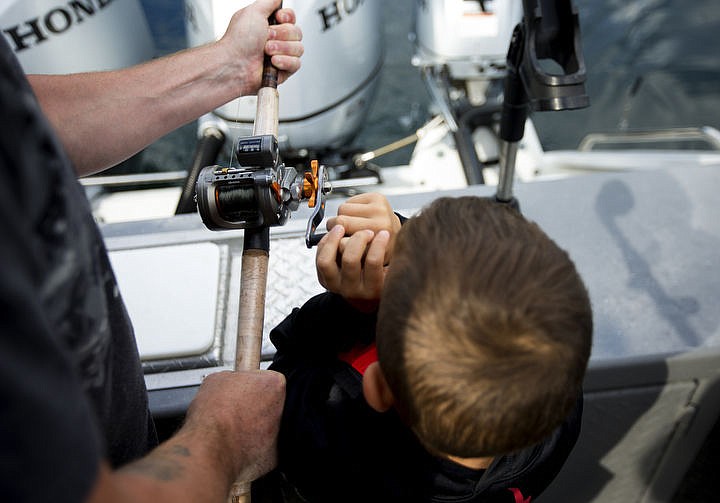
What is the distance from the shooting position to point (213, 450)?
24.3 inches

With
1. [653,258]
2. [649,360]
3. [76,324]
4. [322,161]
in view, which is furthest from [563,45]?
[322,161]

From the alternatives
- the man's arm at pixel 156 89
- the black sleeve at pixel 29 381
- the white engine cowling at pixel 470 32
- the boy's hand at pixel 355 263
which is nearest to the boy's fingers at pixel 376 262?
the boy's hand at pixel 355 263

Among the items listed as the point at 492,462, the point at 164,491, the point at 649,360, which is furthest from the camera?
the point at 649,360

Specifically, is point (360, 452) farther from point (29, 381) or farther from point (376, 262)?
point (29, 381)

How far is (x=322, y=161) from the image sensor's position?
2.57 metres

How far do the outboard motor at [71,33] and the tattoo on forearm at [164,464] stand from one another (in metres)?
2.13

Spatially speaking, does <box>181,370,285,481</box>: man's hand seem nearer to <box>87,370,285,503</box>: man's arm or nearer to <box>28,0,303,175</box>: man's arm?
<box>87,370,285,503</box>: man's arm

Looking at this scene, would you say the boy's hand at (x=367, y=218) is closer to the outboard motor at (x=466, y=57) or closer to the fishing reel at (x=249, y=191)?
the fishing reel at (x=249, y=191)

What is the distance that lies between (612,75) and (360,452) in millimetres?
4369

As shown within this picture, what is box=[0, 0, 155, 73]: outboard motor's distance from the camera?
2.12 metres

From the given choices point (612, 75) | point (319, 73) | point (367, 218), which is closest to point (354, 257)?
point (367, 218)

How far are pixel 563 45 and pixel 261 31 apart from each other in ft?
2.14

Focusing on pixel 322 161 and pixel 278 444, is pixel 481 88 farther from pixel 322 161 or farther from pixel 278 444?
pixel 278 444

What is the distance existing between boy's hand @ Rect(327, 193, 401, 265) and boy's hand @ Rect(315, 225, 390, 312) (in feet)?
0.06
